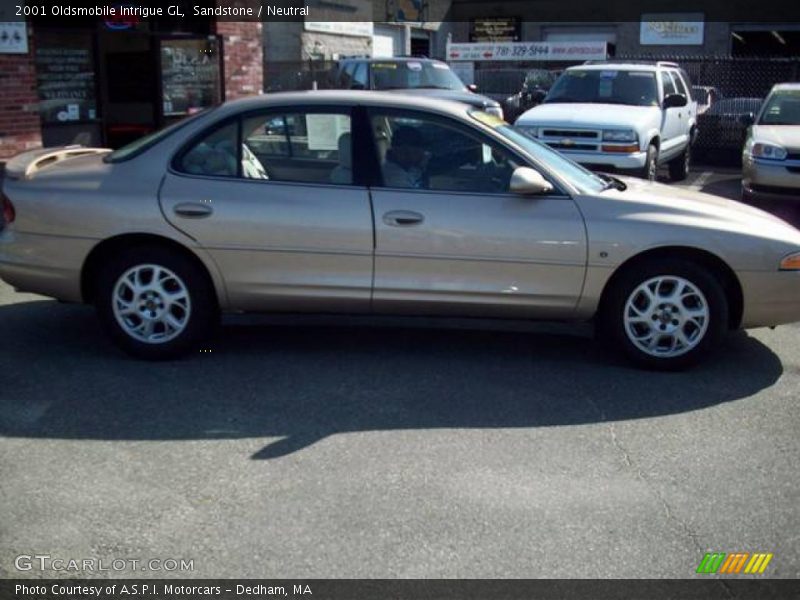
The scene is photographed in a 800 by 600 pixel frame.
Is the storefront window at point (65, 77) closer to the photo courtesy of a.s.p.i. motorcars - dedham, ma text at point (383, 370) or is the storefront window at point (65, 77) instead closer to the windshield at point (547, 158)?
the photo courtesy of a.s.p.i. motorcars - dedham, ma text at point (383, 370)

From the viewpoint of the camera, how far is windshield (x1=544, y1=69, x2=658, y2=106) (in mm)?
12891

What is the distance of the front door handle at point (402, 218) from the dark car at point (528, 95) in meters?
10.2

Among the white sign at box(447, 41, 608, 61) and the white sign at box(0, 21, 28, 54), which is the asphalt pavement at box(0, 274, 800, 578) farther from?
the white sign at box(447, 41, 608, 61)

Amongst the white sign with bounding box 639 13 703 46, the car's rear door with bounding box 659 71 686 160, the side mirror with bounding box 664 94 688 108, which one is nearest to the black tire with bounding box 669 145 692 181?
the car's rear door with bounding box 659 71 686 160

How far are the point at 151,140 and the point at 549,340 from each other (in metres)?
2.91

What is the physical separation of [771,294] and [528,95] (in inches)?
539

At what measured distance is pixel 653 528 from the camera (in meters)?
3.68

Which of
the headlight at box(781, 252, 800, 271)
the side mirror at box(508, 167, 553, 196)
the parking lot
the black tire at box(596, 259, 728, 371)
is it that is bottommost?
the parking lot

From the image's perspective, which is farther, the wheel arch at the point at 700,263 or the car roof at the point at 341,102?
the car roof at the point at 341,102

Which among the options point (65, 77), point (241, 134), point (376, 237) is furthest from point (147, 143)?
point (65, 77)

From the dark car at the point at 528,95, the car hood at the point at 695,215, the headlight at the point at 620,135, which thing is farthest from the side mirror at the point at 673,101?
the car hood at the point at 695,215

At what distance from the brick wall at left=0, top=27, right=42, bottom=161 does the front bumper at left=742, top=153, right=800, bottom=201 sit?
8912 mm

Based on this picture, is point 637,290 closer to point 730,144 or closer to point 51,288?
point 51,288

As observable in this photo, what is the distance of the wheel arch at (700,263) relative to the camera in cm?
544
